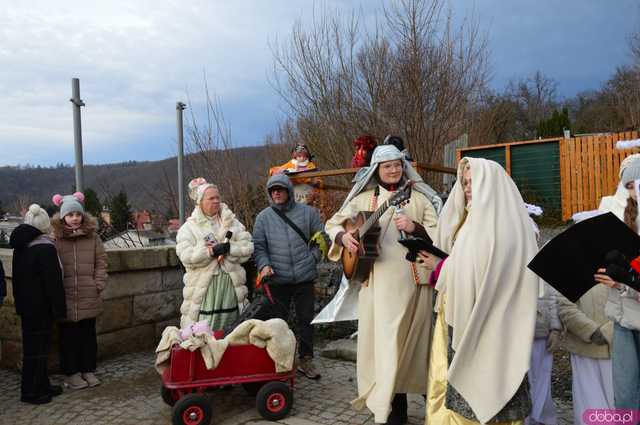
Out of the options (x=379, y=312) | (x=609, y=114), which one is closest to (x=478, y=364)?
(x=379, y=312)

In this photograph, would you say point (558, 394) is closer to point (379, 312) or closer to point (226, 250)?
point (379, 312)

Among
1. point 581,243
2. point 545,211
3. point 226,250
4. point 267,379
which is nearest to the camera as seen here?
point 581,243

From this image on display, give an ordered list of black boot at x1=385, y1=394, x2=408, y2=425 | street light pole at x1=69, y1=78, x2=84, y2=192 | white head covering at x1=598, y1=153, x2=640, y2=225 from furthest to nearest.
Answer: street light pole at x1=69, y1=78, x2=84, y2=192, black boot at x1=385, y1=394, x2=408, y2=425, white head covering at x1=598, y1=153, x2=640, y2=225

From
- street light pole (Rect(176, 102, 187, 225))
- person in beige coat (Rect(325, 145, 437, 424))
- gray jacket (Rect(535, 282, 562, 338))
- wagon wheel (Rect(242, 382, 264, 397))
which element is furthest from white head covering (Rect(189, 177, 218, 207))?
street light pole (Rect(176, 102, 187, 225))

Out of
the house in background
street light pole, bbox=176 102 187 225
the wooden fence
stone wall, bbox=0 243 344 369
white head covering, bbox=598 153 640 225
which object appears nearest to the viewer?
white head covering, bbox=598 153 640 225

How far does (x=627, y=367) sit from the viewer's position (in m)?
2.97

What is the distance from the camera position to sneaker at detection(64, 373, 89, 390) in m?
4.90

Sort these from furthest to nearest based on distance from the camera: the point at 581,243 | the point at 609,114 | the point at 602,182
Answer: the point at 609,114, the point at 602,182, the point at 581,243

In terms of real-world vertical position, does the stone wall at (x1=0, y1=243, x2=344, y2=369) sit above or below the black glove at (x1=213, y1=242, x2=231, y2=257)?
below

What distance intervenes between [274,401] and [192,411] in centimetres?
63

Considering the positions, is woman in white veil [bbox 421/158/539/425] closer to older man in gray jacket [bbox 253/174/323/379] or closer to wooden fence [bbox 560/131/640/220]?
older man in gray jacket [bbox 253/174/323/379]

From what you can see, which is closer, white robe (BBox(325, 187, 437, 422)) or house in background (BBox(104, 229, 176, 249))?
white robe (BBox(325, 187, 437, 422))

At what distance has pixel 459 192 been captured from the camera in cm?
304

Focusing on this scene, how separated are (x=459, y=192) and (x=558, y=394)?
255cm
